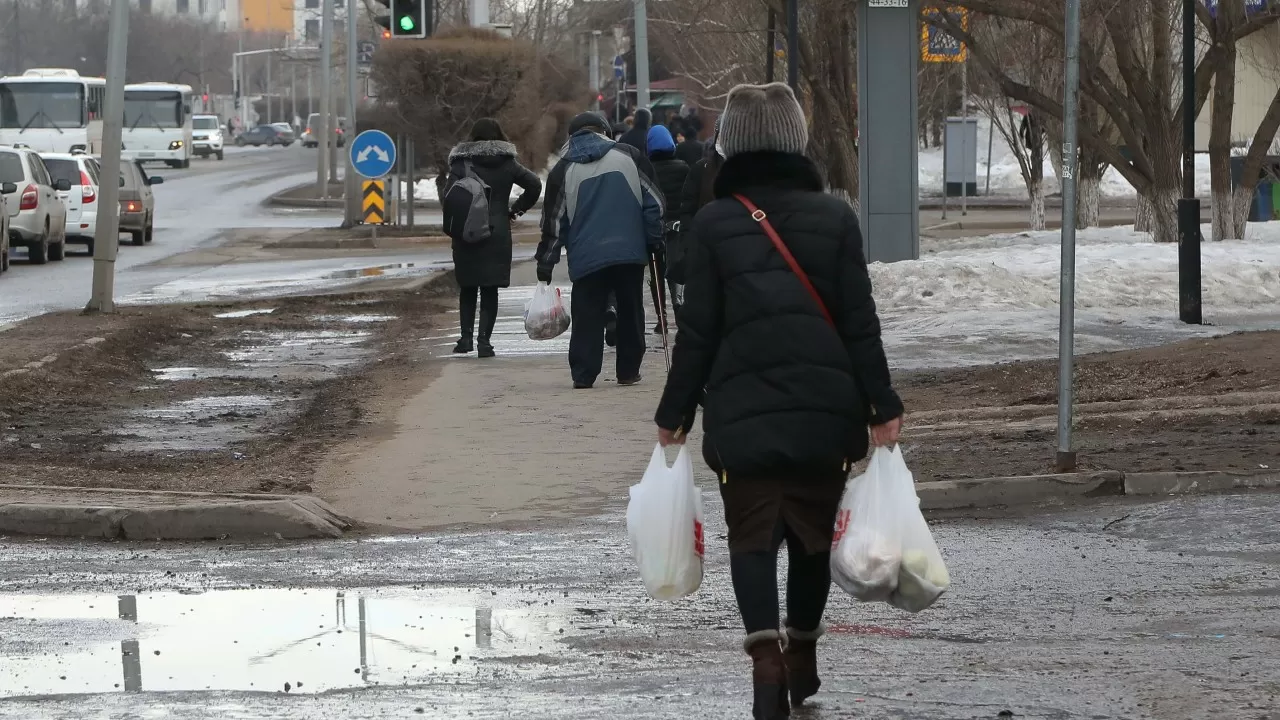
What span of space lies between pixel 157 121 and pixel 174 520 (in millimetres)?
60498

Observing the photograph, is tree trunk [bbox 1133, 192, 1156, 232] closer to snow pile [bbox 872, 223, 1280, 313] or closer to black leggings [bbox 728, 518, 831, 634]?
snow pile [bbox 872, 223, 1280, 313]

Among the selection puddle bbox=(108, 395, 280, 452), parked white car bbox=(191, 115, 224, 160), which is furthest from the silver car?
parked white car bbox=(191, 115, 224, 160)

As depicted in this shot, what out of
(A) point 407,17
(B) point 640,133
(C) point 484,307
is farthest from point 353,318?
(C) point 484,307

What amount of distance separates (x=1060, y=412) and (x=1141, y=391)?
333 cm

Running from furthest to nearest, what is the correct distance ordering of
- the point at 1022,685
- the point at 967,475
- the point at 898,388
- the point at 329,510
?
the point at 898,388 < the point at 967,475 < the point at 329,510 < the point at 1022,685

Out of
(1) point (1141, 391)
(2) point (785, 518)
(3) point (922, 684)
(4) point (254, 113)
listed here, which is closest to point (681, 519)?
(2) point (785, 518)

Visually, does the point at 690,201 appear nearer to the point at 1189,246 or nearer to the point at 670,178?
the point at 670,178

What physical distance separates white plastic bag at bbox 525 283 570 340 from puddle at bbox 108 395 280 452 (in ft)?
5.87

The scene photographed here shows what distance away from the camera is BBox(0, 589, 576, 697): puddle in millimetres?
5504

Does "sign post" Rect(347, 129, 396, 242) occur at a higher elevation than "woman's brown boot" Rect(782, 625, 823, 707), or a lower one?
higher

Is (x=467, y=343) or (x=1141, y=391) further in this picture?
(x=467, y=343)

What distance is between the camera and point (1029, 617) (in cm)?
624

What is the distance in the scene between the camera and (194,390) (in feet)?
46.9

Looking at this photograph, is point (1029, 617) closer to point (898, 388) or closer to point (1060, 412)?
point (1060, 412)
